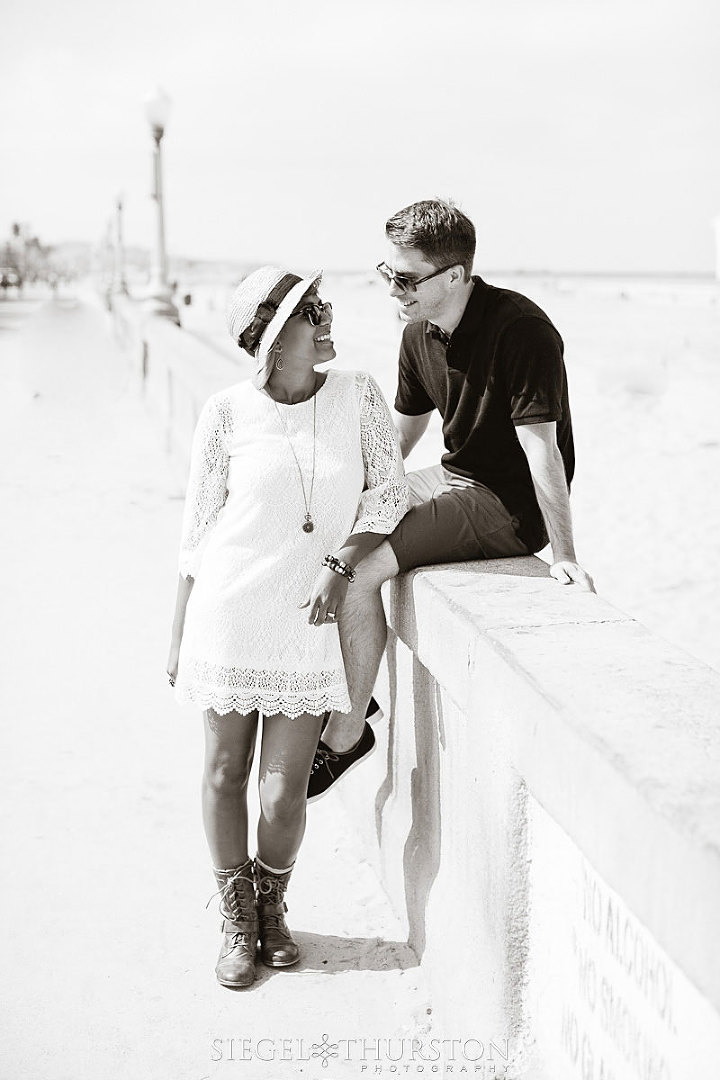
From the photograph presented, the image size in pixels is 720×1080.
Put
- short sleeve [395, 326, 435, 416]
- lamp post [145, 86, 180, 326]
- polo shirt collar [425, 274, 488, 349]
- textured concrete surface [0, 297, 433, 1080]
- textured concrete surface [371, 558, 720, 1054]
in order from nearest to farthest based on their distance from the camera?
textured concrete surface [371, 558, 720, 1054]
textured concrete surface [0, 297, 433, 1080]
polo shirt collar [425, 274, 488, 349]
short sleeve [395, 326, 435, 416]
lamp post [145, 86, 180, 326]

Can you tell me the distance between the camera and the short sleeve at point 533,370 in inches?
125

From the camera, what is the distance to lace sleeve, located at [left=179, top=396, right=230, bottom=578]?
9.77 feet

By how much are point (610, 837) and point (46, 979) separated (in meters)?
1.92

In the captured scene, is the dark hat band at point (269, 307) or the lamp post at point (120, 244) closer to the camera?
the dark hat band at point (269, 307)

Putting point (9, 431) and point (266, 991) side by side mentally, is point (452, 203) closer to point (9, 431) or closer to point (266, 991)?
point (266, 991)

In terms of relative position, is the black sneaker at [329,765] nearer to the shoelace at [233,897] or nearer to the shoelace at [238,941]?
the shoelace at [233,897]

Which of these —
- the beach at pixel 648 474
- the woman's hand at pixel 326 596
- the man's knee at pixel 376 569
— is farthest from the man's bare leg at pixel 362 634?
the beach at pixel 648 474

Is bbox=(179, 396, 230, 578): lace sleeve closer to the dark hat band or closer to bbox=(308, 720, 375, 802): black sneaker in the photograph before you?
the dark hat band

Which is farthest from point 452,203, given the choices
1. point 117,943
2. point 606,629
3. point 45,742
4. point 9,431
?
point 9,431

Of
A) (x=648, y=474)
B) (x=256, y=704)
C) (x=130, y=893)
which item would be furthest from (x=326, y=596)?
(x=648, y=474)

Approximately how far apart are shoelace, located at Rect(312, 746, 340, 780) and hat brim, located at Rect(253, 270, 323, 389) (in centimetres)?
106

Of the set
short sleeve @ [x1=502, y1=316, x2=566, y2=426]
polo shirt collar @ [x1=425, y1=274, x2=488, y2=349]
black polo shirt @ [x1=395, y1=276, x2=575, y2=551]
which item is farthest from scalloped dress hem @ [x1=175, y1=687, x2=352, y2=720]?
polo shirt collar @ [x1=425, y1=274, x2=488, y2=349]

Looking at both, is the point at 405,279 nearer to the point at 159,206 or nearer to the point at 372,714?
the point at 372,714

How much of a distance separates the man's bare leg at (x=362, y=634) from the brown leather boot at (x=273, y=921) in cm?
43
